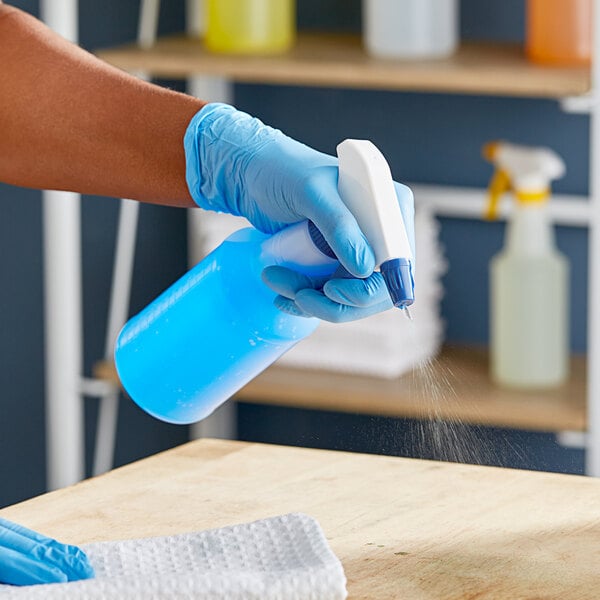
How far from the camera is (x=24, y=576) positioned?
107 centimetres

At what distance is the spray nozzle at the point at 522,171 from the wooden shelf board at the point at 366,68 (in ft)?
0.27

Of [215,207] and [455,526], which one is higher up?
[215,207]

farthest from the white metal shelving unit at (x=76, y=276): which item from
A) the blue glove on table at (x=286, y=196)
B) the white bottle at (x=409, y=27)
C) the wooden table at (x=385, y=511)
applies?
the blue glove on table at (x=286, y=196)

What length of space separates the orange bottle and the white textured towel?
38.0 inches

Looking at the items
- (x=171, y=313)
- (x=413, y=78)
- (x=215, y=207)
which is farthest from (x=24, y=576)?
(x=413, y=78)

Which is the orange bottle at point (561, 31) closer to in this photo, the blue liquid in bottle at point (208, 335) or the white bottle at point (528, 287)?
the white bottle at point (528, 287)

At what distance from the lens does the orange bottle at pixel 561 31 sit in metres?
1.88

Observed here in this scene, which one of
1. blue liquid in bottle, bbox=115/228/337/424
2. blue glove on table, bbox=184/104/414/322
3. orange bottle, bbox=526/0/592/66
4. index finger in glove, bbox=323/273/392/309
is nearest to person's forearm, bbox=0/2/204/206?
blue glove on table, bbox=184/104/414/322

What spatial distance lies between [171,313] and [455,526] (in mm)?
289

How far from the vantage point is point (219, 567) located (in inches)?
42.5

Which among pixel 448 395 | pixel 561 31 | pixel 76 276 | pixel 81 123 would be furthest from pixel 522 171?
pixel 81 123

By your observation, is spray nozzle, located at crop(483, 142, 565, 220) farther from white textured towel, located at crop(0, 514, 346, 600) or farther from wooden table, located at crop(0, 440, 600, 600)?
white textured towel, located at crop(0, 514, 346, 600)

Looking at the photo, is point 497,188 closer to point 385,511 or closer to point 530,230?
point 530,230

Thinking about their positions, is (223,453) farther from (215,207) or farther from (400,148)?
(400,148)
